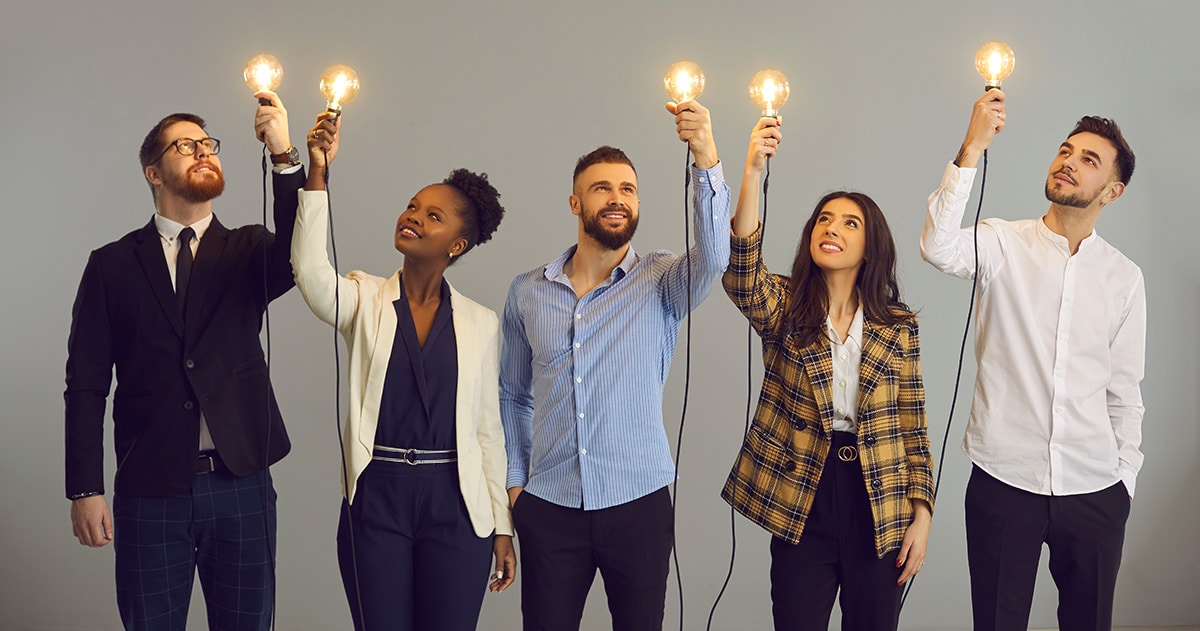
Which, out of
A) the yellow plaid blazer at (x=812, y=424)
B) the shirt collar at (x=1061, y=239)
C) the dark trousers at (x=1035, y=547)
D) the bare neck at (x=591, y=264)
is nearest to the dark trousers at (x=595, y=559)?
the yellow plaid blazer at (x=812, y=424)

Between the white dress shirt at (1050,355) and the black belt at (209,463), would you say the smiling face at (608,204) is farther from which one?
the black belt at (209,463)

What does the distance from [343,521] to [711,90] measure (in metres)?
2.36

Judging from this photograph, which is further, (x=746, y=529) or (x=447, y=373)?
(x=746, y=529)

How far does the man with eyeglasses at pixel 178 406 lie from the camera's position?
8.17 ft

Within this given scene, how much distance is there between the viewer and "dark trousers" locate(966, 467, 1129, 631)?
2740 millimetres

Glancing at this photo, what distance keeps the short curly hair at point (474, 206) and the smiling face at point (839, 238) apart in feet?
2.85

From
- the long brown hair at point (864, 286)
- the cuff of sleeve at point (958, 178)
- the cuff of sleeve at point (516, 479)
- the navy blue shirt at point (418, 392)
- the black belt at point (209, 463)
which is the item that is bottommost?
the cuff of sleeve at point (516, 479)

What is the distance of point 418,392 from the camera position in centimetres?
250

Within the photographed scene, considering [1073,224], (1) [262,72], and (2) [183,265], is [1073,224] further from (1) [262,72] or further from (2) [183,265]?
(2) [183,265]

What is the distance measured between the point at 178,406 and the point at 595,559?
109 cm
